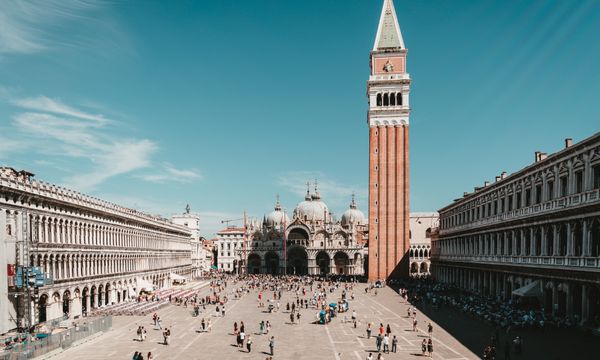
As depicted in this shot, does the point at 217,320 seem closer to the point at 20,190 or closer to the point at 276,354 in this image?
the point at 276,354

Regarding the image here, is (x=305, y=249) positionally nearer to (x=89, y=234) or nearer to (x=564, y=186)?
(x=89, y=234)

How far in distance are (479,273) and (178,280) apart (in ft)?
161

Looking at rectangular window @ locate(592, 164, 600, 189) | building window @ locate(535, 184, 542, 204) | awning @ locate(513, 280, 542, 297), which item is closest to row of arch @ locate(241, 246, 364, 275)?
building window @ locate(535, 184, 542, 204)

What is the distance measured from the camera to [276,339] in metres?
34.8

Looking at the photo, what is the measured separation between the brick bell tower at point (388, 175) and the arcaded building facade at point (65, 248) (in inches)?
1503

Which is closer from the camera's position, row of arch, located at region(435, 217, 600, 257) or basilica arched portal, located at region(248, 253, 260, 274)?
row of arch, located at region(435, 217, 600, 257)

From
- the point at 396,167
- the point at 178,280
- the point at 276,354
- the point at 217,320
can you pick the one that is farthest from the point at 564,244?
the point at 178,280

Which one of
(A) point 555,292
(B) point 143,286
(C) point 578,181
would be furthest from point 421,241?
(C) point 578,181

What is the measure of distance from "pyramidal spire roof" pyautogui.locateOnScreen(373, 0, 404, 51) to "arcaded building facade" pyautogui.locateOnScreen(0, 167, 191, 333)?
170 feet

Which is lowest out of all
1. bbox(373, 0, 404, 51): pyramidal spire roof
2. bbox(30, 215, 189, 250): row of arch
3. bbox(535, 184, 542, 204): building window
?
bbox(30, 215, 189, 250): row of arch

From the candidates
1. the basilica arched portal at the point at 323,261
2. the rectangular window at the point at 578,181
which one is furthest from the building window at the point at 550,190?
the basilica arched portal at the point at 323,261

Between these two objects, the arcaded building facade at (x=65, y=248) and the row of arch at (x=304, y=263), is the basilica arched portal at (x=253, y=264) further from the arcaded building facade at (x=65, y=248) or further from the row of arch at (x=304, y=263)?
the arcaded building facade at (x=65, y=248)

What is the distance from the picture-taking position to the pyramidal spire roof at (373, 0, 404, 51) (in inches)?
3686

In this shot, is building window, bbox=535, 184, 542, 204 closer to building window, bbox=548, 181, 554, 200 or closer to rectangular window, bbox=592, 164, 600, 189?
building window, bbox=548, 181, 554, 200
